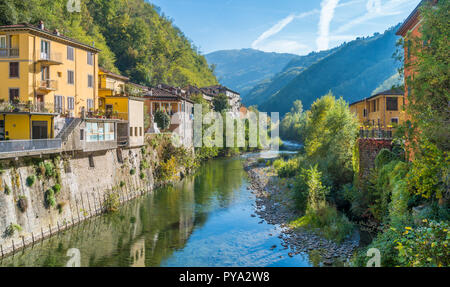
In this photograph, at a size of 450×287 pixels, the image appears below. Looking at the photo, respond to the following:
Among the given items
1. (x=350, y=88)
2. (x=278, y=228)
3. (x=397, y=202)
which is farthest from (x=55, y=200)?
(x=350, y=88)

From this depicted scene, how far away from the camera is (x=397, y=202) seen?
17219 millimetres

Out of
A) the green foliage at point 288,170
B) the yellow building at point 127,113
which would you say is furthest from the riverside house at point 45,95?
the green foliage at point 288,170

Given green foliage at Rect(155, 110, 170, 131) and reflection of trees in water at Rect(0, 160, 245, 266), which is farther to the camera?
green foliage at Rect(155, 110, 170, 131)

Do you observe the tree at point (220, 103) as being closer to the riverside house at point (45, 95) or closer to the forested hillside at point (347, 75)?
the riverside house at point (45, 95)

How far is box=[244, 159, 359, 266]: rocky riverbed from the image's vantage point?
19016 millimetres

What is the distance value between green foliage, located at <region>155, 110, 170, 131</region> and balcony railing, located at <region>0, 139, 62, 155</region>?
25.2 metres

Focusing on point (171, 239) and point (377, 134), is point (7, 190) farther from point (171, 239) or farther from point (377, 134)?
point (377, 134)

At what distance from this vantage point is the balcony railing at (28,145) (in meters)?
17.6

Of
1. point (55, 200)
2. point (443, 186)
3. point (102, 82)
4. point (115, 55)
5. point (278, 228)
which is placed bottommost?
point (278, 228)

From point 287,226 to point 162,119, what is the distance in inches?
1110

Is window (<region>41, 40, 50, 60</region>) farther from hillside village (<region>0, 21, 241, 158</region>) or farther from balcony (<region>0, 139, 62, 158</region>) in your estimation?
balcony (<region>0, 139, 62, 158</region>)

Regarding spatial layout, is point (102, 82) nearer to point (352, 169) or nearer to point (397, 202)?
point (352, 169)

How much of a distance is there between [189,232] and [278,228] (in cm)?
635

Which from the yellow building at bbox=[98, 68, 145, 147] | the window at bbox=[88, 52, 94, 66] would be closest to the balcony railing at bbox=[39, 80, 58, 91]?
the yellow building at bbox=[98, 68, 145, 147]
